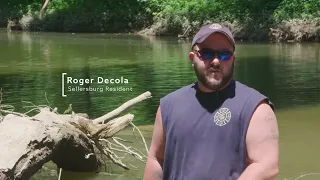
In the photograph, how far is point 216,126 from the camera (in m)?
2.55

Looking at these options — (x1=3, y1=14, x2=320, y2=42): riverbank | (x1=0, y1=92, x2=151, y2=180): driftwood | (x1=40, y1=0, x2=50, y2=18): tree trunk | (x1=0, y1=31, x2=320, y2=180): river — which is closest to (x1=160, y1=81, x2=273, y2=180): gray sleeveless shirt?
(x1=0, y1=92, x2=151, y2=180): driftwood

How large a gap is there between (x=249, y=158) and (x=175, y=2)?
33715mm

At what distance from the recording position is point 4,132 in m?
5.69

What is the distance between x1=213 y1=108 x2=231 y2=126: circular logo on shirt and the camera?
2.54 meters

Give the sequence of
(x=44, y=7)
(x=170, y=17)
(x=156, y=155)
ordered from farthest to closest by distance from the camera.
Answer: (x=44, y=7) < (x=170, y=17) < (x=156, y=155)

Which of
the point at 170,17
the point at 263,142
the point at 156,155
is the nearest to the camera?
the point at 263,142

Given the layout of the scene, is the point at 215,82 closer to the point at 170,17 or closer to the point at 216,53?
the point at 216,53

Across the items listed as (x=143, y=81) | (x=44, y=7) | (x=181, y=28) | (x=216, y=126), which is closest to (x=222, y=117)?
(x=216, y=126)

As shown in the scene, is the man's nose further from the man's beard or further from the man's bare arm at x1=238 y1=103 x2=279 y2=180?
the man's bare arm at x1=238 y1=103 x2=279 y2=180

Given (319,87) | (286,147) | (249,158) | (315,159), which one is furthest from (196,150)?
(319,87)

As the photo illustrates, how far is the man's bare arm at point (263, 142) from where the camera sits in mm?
2480

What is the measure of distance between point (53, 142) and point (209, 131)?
3744 millimetres

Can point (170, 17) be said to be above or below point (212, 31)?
above

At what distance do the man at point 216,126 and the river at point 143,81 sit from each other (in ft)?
13.7
